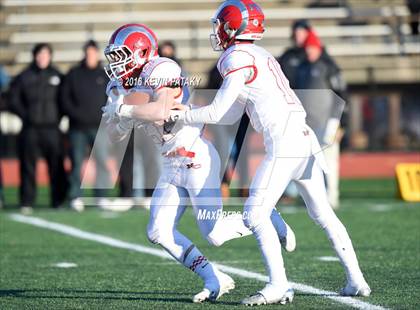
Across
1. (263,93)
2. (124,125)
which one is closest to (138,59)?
(124,125)

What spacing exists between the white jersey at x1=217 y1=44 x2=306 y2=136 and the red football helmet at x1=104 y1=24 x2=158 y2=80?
1.66 feet

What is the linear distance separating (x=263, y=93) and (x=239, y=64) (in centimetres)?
21

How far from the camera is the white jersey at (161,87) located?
17.0 ft

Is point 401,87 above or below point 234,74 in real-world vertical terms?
below

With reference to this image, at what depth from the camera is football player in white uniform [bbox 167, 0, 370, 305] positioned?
4934 mm

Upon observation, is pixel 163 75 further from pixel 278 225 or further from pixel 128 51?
pixel 278 225

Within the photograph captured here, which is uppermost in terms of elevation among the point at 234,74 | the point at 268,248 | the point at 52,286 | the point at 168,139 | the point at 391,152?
the point at 234,74

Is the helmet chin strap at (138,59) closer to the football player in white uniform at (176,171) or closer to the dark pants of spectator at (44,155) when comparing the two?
the football player in white uniform at (176,171)

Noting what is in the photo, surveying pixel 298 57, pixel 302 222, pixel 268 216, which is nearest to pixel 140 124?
pixel 268 216

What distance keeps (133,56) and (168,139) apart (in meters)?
0.46

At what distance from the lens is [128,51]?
5.31 meters

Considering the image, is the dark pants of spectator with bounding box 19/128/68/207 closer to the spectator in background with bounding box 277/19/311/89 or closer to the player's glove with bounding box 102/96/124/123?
the spectator in background with bounding box 277/19/311/89

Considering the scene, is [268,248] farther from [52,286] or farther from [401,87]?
[401,87]

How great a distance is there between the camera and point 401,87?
707 inches
